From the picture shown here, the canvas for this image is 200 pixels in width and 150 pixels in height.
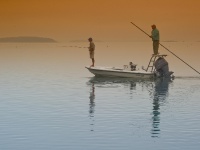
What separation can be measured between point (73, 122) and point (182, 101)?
9.01 metres

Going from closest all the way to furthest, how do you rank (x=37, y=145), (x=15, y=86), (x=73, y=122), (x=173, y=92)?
(x=37, y=145) < (x=73, y=122) < (x=173, y=92) < (x=15, y=86)

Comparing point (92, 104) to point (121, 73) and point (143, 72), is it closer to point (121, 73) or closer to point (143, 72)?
point (143, 72)

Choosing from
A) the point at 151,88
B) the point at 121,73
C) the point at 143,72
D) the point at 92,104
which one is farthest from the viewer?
the point at 121,73

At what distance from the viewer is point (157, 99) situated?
30172mm

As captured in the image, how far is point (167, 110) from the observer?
25.7m

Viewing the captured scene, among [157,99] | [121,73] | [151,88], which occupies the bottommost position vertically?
[157,99]

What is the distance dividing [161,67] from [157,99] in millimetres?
12361

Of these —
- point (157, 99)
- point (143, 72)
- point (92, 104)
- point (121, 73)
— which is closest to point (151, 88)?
point (143, 72)

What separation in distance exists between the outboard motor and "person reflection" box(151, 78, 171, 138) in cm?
43

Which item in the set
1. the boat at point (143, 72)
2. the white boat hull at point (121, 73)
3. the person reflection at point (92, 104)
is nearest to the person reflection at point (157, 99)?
the boat at point (143, 72)

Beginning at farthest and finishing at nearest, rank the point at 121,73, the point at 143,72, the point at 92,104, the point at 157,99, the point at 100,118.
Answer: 1. the point at 121,73
2. the point at 143,72
3. the point at 157,99
4. the point at 92,104
5. the point at 100,118

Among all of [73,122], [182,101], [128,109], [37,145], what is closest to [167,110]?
[128,109]

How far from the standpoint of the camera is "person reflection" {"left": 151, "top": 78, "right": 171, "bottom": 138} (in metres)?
20.6

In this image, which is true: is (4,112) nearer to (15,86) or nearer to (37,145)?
(37,145)
